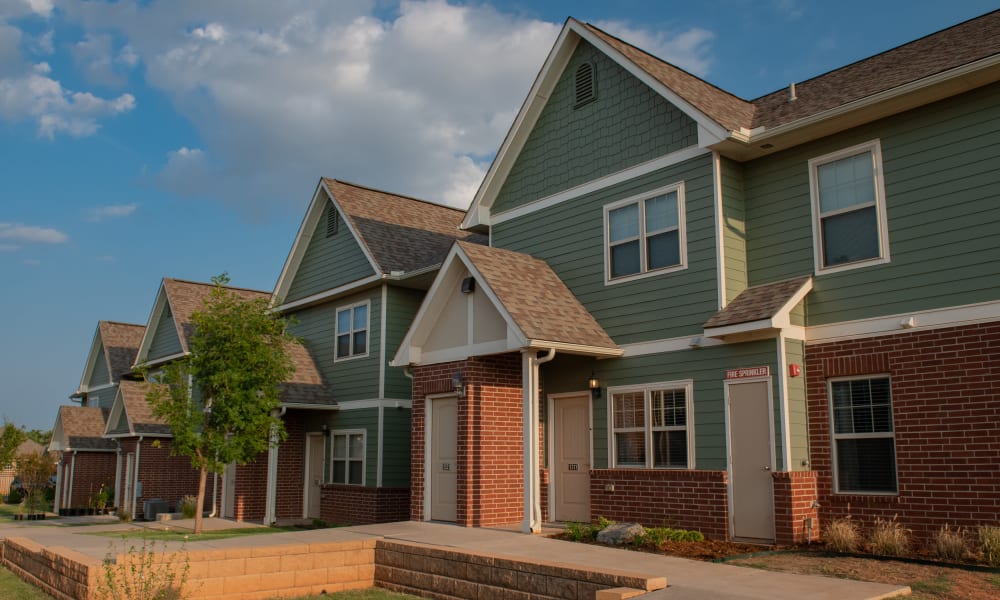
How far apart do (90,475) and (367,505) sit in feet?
60.0

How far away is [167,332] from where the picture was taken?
94.7 feet

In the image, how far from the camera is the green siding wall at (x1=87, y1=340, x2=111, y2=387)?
116ft

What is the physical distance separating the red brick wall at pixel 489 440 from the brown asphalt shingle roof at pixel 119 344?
78.2 ft

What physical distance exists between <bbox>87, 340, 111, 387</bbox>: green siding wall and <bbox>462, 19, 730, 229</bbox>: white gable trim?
79.3 ft

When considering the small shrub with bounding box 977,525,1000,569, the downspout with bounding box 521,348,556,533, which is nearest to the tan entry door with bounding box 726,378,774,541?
the small shrub with bounding box 977,525,1000,569

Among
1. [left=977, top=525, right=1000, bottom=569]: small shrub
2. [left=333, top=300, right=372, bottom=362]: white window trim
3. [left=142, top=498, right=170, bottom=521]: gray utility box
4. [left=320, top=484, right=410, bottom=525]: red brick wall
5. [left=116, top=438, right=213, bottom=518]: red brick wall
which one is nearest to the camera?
[left=977, top=525, right=1000, bottom=569]: small shrub

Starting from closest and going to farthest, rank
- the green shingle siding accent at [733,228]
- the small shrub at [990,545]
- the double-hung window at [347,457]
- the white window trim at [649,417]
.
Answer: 1. the small shrub at [990,545]
2. the white window trim at [649,417]
3. the green shingle siding accent at [733,228]
4. the double-hung window at [347,457]

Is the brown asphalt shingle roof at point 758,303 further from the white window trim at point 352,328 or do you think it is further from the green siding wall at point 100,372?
the green siding wall at point 100,372

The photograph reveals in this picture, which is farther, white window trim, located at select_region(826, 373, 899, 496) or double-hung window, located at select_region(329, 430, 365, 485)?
double-hung window, located at select_region(329, 430, 365, 485)

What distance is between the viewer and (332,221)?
2189cm

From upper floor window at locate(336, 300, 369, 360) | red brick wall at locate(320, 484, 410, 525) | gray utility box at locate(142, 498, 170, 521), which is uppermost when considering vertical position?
upper floor window at locate(336, 300, 369, 360)

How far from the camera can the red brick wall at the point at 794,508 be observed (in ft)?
36.8

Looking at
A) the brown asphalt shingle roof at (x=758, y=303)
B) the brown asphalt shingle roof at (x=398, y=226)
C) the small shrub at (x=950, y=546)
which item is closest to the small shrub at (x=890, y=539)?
the small shrub at (x=950, y=546)

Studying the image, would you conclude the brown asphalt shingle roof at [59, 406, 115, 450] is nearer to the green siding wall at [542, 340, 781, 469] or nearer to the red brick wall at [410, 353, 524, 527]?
the red brick wall at [410, 353, 524, 527]
